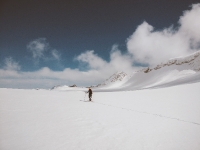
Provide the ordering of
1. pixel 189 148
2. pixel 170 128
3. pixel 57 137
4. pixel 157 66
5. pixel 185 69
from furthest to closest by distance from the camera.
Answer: pixel 157 66 < pixel 185 69 < pixel 170 128 < pixel 57 137 < pixel 189 148

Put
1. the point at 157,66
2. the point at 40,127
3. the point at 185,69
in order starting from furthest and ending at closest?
the point at 157,66 < the point at 185,69 < the point at 40,127

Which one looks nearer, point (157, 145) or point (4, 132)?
point (157, 145)

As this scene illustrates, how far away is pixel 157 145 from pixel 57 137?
5.00 meters

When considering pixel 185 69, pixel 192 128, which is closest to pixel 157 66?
pixel 185 69

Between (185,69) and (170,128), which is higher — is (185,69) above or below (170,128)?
above

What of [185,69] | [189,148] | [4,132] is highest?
[185,69]

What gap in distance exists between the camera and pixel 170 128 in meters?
9.92

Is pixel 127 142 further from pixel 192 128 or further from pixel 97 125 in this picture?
pixel 192 128

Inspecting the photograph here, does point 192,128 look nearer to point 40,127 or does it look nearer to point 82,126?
point 82,126

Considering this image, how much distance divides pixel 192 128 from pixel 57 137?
8697 millimetres

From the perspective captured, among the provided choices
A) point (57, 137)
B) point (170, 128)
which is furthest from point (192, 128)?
point (57, 137)

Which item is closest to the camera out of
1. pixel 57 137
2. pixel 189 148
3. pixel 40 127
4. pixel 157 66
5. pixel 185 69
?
pixel 189 148

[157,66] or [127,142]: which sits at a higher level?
[157,66]

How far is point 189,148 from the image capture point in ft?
23.1
